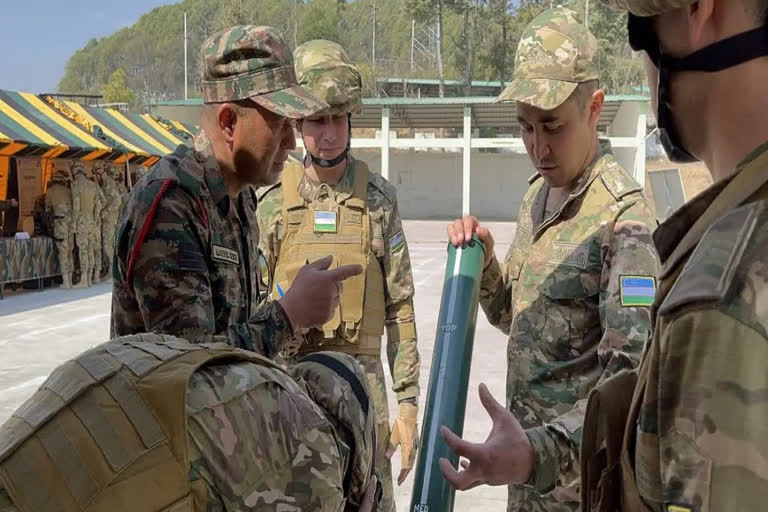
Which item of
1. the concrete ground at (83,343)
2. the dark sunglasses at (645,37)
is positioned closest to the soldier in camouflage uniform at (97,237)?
the concrete ground at (83,343)

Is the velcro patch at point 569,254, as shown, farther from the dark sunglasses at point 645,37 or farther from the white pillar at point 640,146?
the white pillar at point 640,146

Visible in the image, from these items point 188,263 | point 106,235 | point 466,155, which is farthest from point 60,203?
point 466,155

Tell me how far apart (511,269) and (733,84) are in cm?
175

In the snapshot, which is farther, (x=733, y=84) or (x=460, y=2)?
(x=460, y=2)

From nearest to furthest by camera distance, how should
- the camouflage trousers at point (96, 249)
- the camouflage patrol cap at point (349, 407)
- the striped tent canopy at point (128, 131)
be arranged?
1. the camouflage patrol cap at point (349, 407)
2. the camouflage trousers at point (96, 249)
3. the striped tent canopy at point (128, 131)

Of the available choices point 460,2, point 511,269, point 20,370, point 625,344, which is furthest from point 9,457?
point 460,2

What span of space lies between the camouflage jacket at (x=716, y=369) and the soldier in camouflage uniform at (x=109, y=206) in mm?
13026

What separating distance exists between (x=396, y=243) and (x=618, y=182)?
3.79 feet

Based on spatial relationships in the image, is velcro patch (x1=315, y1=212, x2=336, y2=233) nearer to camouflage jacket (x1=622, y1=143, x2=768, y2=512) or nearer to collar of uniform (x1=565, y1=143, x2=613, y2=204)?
collar of uniform (x1=565, y1=143, x2=613, y2=204)

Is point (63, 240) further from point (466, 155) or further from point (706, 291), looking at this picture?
point (466, 155)

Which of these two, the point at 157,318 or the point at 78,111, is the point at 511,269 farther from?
the point at 78,111

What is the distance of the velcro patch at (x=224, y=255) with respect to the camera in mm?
2088

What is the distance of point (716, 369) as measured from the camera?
85 centimetres

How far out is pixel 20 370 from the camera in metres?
7.06
